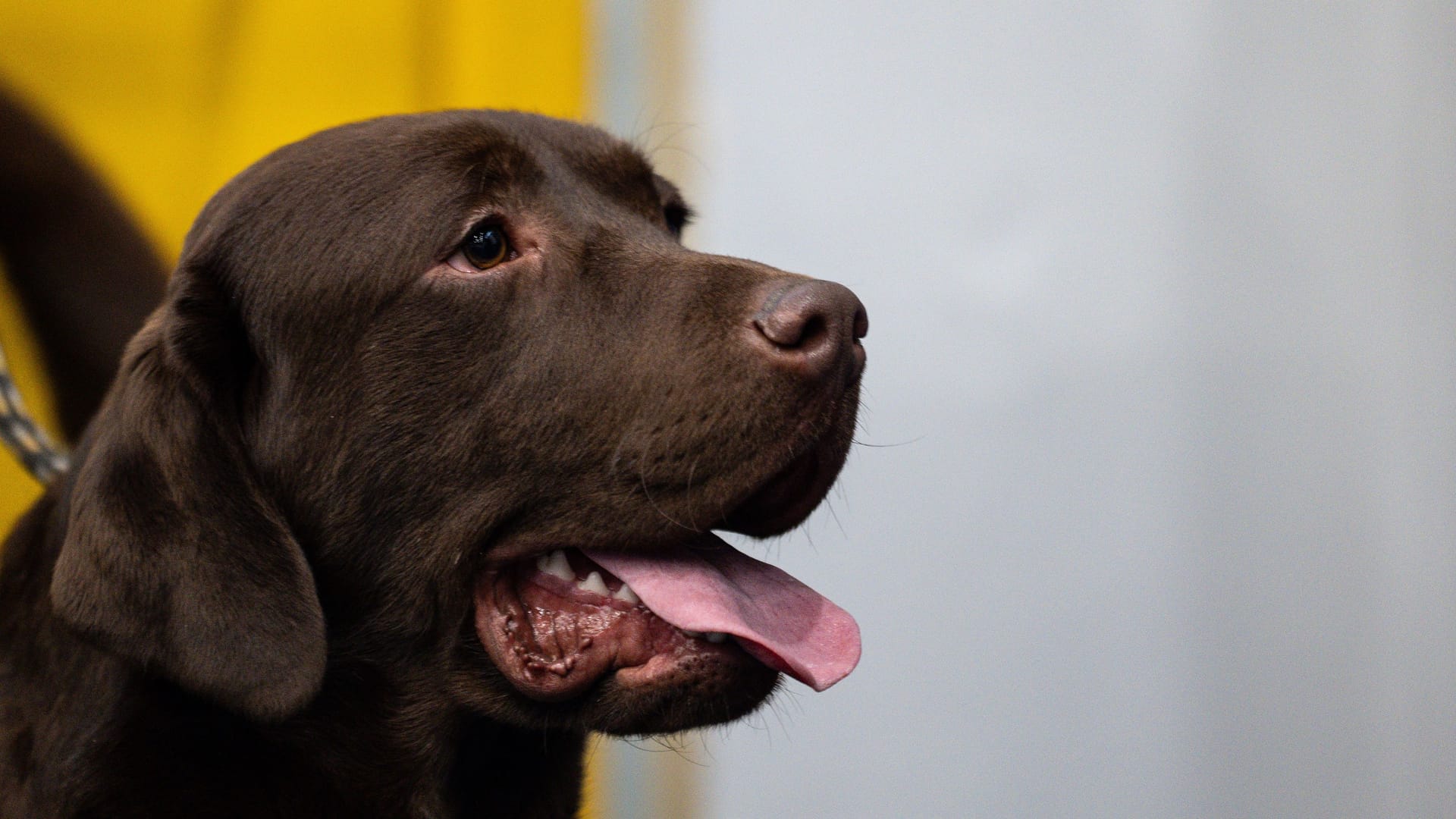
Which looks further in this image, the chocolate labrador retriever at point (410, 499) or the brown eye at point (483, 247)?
the brown eye at point (483, 247)

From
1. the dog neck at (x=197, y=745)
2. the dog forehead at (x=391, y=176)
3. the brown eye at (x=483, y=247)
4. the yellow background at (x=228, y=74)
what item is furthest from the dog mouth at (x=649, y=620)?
the yellow background at (x=228, y=74)

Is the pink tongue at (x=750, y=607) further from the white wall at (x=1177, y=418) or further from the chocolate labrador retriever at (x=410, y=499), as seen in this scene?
the white wall at (x=1177, y=418)

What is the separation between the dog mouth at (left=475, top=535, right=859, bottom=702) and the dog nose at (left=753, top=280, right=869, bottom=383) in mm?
315

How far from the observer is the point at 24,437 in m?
2.27

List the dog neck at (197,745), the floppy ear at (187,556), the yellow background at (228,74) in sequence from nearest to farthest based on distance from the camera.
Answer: the floppy ear at (187,556) < the dog neck at (197,745) < the yellow background at (228,74)

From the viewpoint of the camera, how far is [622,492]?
1588 millimetres

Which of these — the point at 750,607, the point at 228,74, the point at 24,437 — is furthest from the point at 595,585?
the point at 228,74

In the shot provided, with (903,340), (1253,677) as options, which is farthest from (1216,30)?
(1253,677)

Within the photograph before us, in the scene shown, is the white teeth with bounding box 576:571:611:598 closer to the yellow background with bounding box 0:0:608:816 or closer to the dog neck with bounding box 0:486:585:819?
the dog neck with bounding box 0:486:585:819

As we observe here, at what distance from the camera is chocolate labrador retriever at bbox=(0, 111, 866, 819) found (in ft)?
5.02

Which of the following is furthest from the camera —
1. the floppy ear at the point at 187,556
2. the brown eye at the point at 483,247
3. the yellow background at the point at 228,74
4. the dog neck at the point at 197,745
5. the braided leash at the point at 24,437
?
the yellow background at the point at 228,74

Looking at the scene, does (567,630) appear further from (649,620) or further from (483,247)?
(483,247)

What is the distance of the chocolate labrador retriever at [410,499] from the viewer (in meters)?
1.53

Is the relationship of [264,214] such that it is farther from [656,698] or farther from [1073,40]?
[1073,40]
